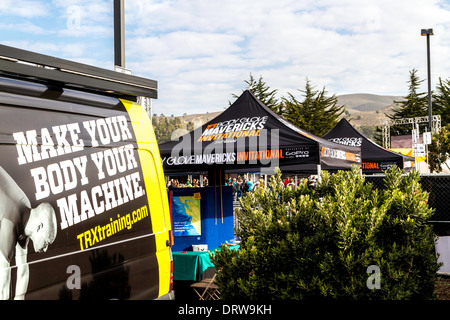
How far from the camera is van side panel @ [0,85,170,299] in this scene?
2.94 meters

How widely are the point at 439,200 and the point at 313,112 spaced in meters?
48.2

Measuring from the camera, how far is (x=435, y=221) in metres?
8.23

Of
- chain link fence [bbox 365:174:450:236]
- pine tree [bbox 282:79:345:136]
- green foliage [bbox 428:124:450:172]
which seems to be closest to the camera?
chain link fence [bbox 365:174:450:236]

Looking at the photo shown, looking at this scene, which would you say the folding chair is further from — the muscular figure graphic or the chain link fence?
the chain link fence

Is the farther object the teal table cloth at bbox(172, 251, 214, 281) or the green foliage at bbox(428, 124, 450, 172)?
the green foliage at bbox(428, 124, 450, 172)

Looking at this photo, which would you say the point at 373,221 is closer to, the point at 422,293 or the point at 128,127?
the point at 422,293

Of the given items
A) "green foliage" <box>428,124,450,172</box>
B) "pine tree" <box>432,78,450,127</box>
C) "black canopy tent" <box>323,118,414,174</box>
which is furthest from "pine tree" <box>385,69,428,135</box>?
"black canopy tent" <box>323,118,414,174</box>

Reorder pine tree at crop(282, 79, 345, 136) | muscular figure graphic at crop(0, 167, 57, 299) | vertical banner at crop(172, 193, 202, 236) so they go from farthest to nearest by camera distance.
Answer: pine tree at crop(282, 79, 345, 136) → vertical banner at crop(172, 193, 202, 236) → muscular figure graphic at crop(0, 167, 57, 299)

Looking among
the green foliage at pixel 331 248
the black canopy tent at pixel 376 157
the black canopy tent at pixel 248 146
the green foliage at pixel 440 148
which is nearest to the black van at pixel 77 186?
the green foliage at pixel 331 248

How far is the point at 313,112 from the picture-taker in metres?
55.7

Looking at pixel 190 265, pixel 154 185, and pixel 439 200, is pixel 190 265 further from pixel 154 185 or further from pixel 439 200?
pixel 439 200

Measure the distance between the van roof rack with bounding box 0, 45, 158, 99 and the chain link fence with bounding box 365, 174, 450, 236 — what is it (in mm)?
6147

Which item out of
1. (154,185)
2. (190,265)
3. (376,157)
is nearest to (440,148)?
(376,157)

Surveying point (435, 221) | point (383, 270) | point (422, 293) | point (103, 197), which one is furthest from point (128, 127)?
point (435, 221)
